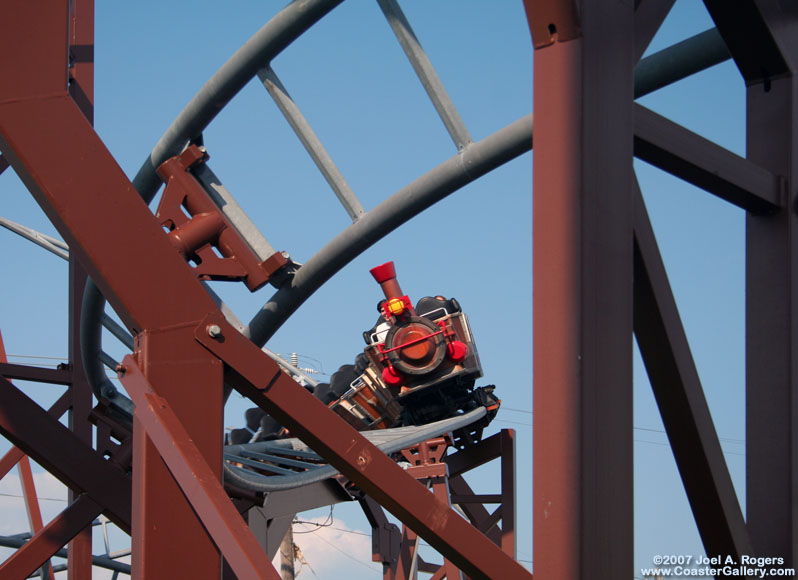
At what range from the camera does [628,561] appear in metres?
2.44

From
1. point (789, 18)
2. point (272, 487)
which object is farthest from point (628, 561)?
point (272, 487)

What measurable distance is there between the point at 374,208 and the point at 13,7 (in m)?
3.11

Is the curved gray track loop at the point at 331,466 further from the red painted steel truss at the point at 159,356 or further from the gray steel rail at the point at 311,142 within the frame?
the red painted steel truss at the point at 159,356

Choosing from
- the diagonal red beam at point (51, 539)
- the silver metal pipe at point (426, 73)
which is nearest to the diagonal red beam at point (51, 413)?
the diagonal red beam at point (51, 539)

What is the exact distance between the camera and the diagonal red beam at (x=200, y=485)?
8.32 feet

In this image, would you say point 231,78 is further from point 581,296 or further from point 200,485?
point 581,296

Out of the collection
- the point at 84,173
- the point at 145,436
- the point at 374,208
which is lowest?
the point at 145,436

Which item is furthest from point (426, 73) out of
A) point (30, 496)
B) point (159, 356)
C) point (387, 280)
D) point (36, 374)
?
point (30, 496)

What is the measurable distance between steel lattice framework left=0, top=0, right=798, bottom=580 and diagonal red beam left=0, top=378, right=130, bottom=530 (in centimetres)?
130

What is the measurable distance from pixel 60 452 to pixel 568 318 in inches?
104

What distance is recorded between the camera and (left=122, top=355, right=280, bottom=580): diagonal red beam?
2535mm

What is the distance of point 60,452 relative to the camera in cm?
435

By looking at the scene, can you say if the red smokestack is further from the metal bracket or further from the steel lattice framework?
the steel lattice framework

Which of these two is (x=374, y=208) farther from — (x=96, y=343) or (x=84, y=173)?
(x=96, y=343)
